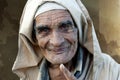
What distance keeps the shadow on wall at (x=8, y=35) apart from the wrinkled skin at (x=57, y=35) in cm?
227

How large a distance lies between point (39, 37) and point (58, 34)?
11 cm

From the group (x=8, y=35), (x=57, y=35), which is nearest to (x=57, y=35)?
(x=57, y=35)

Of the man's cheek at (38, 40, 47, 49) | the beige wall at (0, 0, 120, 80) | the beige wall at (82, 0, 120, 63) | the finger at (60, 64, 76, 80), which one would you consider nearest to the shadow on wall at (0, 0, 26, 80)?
the beige wall at (0, 0, 120, 80)

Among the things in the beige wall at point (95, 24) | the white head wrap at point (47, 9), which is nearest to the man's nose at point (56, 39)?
the white head wrap at point (47, 9)

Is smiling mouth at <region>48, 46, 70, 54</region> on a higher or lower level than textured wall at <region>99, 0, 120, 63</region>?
higher

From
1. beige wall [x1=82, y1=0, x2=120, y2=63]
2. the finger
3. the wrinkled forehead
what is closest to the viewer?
the finger

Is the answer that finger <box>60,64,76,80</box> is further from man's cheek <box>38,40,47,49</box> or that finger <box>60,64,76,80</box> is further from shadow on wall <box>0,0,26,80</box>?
shadow on wall <box>0,0,26,80</box>

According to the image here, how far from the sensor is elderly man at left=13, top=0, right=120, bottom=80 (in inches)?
92.0

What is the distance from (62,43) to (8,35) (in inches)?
95.5

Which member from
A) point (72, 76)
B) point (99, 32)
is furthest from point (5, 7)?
point (72, 76)

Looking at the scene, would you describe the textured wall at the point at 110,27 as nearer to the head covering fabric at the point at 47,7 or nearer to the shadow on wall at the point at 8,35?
the shadow on wall at the point at 8,35

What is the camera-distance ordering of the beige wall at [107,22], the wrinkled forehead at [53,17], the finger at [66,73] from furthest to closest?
1. the beige wall at [107,22]
2. the wrinkled forehead at [53,17]
3. the finger at [66,73]

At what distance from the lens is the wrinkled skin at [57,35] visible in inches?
91.5

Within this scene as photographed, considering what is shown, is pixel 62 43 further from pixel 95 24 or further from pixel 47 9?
pixel 95 24
